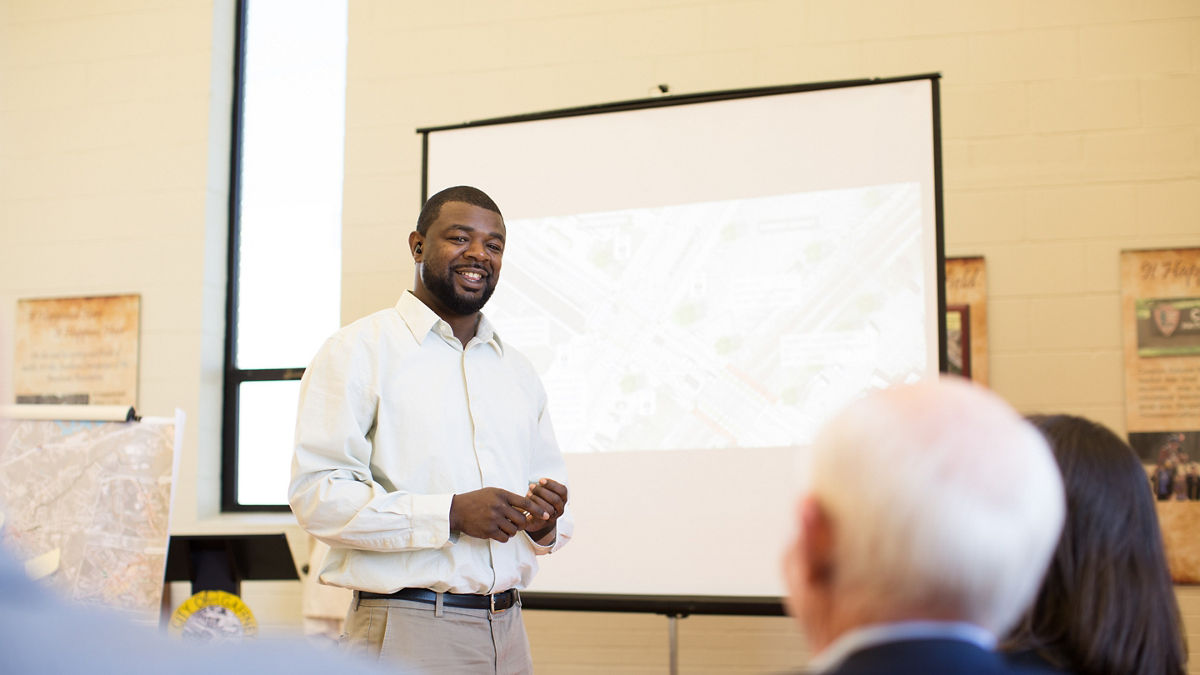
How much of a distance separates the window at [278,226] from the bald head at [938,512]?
3412 mm

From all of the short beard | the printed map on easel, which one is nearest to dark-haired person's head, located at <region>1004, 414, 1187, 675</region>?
the short beard

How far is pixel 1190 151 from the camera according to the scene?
3.05 meters

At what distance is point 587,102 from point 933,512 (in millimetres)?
3030

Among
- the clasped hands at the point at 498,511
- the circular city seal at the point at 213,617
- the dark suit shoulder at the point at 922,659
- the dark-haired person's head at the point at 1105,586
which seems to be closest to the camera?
the dark suit shoulder at the point at 922,659

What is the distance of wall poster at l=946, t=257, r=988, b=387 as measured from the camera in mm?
3077

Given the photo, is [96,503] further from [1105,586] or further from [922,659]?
[922,659]

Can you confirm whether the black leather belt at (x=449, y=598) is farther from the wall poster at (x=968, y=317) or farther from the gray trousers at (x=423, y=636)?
the wall poster at (x=968, y=317)

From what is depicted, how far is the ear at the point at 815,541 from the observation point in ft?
2.21

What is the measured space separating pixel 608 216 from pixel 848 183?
2.23 ft

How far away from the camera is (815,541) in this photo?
0.68 meters

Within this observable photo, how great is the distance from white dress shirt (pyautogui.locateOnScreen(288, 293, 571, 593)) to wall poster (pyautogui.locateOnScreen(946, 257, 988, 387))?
1.49 metres

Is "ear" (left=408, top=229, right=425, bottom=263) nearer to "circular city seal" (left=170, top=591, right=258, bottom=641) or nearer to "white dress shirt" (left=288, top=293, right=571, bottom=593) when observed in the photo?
"white dress shirt" (left=288, top=293, right=571, bottom=593)

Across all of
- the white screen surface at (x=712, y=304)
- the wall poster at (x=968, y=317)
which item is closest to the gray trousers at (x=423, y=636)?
the white screen surface at (x=712, y=304)

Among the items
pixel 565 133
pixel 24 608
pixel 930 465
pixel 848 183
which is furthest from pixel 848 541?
pixel 565 133
